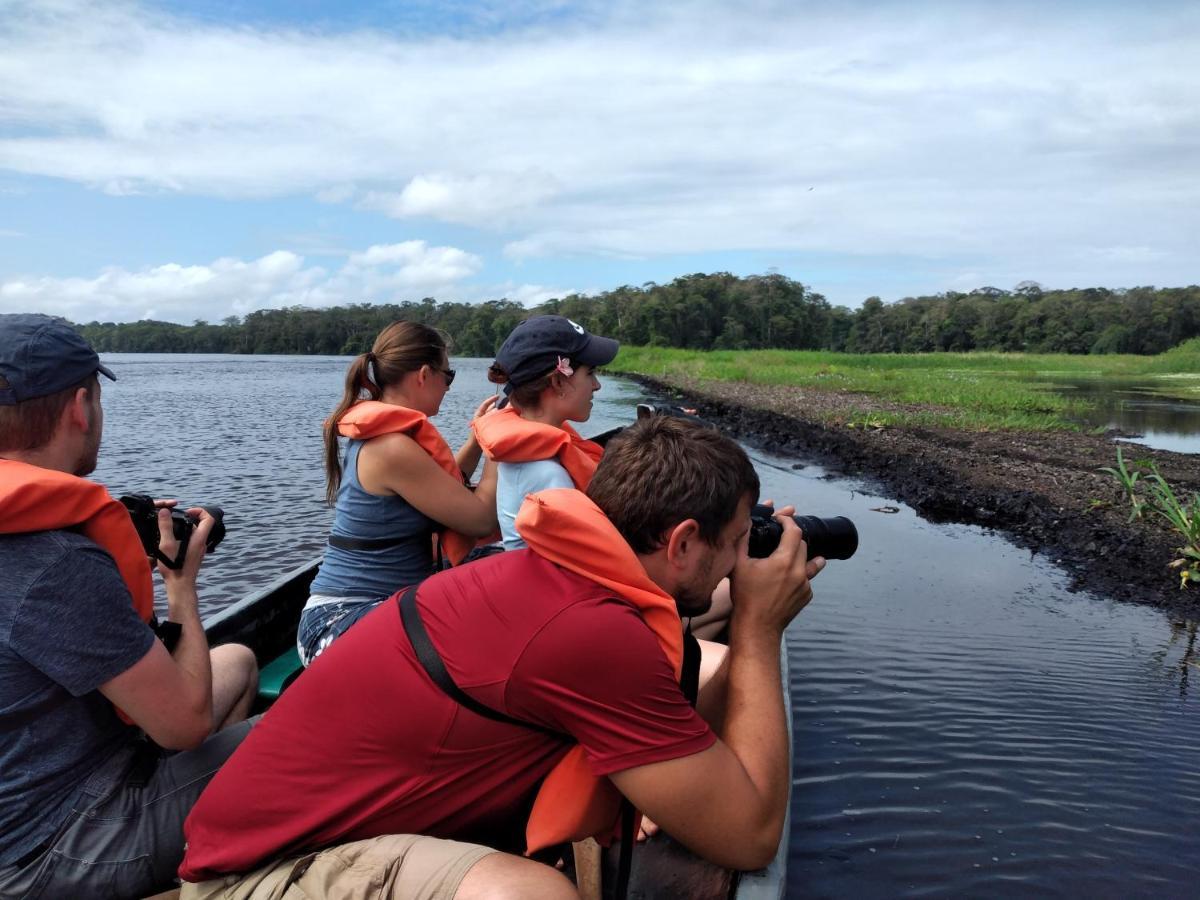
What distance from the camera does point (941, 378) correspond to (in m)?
34.9

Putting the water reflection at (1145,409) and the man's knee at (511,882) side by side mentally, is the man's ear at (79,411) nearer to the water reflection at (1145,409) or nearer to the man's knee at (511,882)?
the man's knee at (511,882)

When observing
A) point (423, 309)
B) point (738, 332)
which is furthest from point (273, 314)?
point (738, 332)

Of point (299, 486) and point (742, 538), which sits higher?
point (742, 538)

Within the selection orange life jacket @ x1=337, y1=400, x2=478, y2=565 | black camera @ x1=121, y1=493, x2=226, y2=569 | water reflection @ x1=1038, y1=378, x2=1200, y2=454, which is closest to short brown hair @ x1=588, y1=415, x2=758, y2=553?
black camera @ x1=121, y1=493, x2=226, y2=569

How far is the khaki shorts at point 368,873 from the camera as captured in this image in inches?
64.5

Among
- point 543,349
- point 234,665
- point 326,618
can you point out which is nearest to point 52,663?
point 234,665

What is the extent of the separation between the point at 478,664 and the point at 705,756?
0.45 meters

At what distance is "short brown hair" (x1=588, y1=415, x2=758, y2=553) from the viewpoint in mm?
1802

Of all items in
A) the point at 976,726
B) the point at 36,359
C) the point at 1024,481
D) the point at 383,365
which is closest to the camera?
the point at 36,359

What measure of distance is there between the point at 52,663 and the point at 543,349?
1.91 m

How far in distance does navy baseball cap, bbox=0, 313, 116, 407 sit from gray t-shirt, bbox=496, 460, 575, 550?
4.62 feet

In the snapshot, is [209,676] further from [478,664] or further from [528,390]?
[528,390]

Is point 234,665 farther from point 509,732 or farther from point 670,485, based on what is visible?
point 670,485

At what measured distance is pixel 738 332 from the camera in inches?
3971
